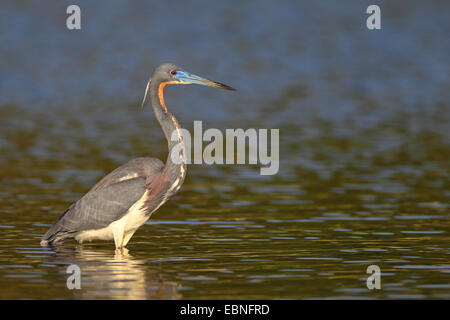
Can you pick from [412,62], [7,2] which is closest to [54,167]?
[412,62]

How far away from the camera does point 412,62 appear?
189 feet

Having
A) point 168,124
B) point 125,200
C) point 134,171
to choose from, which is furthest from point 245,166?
point 125,200

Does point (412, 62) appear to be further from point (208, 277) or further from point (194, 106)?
→ point (208, 277)

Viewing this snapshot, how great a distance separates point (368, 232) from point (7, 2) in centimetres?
5525

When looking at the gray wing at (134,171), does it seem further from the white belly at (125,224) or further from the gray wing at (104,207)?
the white belly at (125,224)

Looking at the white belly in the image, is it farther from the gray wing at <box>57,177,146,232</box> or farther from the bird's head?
the bird's head

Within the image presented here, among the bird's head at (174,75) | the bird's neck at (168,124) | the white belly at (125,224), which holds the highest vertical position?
the bird's head at (174,75)

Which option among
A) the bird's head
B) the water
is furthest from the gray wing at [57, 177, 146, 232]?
the bird's head

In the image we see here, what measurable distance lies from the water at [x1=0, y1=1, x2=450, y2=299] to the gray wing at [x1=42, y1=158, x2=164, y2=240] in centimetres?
48

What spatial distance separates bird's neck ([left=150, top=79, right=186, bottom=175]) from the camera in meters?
16.5

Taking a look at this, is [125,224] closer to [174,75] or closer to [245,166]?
[174,75]

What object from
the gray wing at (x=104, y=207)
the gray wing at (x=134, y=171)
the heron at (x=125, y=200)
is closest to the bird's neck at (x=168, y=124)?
the heron at (x=125, y=200)

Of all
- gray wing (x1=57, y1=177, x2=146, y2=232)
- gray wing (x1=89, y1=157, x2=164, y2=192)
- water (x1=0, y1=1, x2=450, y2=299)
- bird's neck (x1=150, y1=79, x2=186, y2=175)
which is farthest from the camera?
gray wing (x1=89, y1=157, x2=164, y2=192)

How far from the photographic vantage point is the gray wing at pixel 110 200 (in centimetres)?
1639
